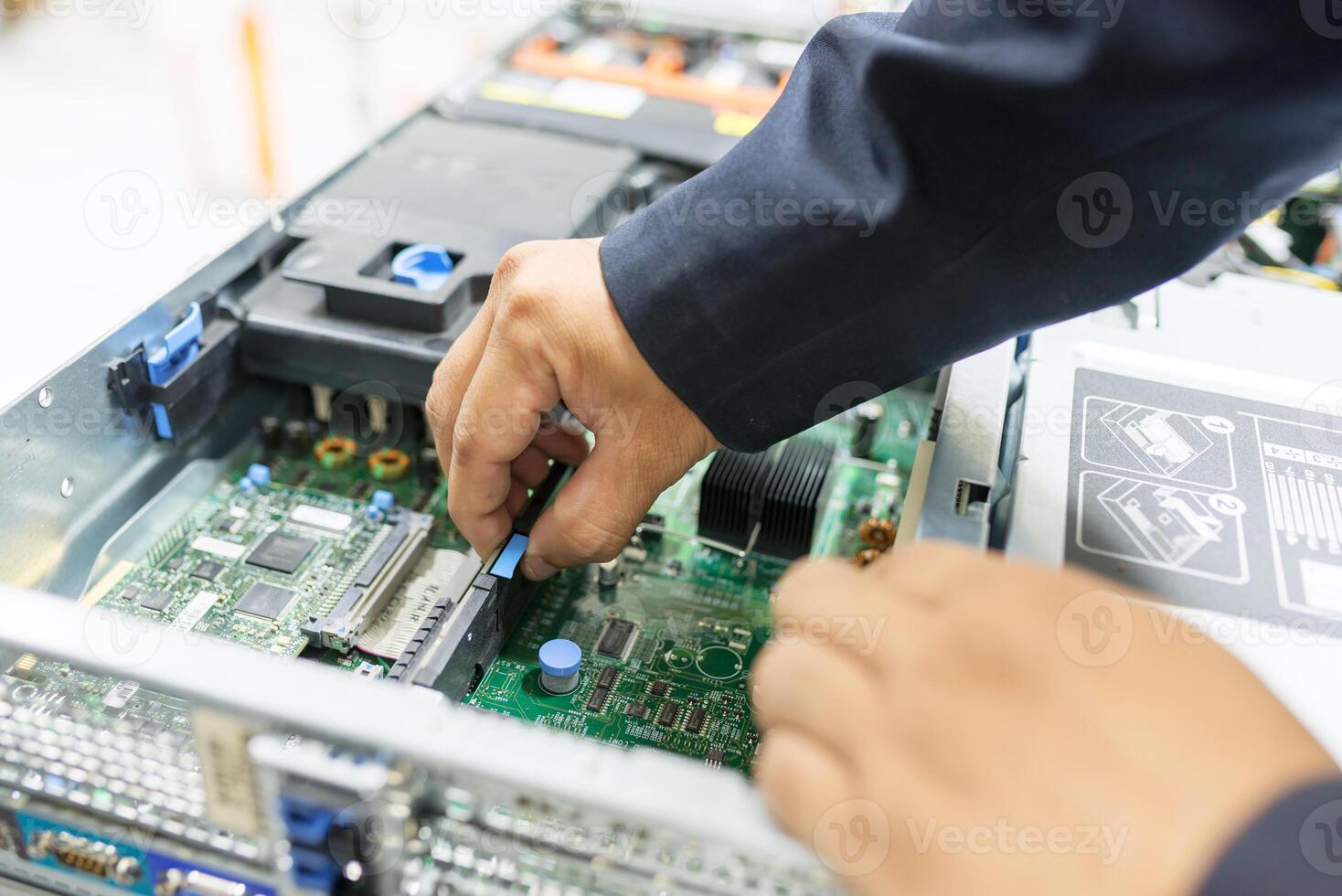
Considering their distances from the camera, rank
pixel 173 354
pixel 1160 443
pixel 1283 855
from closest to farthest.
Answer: pixel 1283 855
pixel 1160 443
pixel 173 354

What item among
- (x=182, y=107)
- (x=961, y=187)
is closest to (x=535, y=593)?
(x=961, y=187)

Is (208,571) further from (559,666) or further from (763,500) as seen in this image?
(763,500)

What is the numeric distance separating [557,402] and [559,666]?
1.14ft

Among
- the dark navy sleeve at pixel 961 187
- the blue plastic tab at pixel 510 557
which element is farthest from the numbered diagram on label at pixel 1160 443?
the blue plastic tab at pixel 510 557

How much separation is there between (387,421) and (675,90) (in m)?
1.27

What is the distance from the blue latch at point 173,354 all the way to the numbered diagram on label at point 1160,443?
1.32 meters

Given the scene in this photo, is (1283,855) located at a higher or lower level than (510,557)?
higher

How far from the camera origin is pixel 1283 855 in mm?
748

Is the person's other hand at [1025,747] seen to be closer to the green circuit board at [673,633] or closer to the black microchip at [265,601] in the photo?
the green circuit board at [673,633]

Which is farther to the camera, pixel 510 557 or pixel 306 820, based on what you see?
pixel 510 557

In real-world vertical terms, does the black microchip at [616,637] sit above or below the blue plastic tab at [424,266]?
below

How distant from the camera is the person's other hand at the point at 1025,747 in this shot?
0.77 m

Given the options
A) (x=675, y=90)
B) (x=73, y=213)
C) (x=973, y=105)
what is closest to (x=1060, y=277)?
(x=973, y=105)

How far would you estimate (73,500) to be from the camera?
1.54 meters
